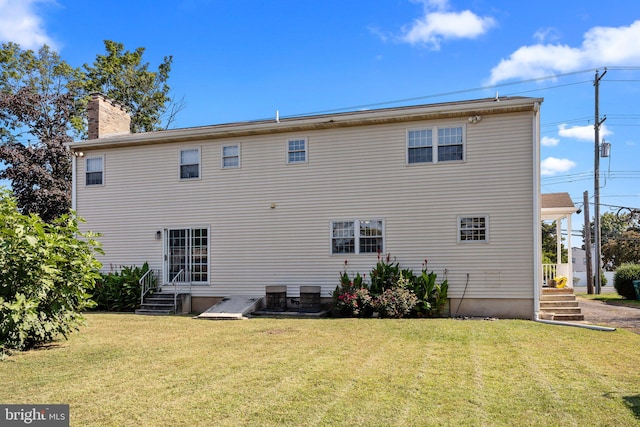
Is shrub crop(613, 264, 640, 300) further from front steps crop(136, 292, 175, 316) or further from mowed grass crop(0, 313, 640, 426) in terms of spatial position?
front steps crop(136, 292, 175, 316)

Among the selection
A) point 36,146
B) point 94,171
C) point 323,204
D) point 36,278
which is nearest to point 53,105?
point 36,146

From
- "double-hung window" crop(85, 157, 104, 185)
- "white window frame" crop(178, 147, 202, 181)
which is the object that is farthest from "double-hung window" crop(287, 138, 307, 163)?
"double-hung window" crop(85, 157, 104, 185)

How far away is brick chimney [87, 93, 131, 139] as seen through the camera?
53.4 ft

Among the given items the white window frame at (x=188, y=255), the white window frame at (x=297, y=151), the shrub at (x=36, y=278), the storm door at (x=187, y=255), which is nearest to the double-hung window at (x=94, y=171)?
the white window frame at (x=188, y=255)

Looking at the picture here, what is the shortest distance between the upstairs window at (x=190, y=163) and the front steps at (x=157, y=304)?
3.80 meters

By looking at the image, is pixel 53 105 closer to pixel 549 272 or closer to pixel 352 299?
pixel 352 299

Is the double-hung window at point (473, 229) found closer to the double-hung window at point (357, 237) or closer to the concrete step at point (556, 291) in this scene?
the double-hung window at point (357, 237)

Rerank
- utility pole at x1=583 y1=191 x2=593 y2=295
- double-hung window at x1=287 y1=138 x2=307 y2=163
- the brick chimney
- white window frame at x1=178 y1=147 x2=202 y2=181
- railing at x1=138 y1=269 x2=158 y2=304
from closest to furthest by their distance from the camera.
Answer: double-hung window at x1=287 y1=138 x2=307 y2=163 < railing at x1=138 y1=269 x2=158 y2=304 < white window frame at x1=178 y1=147 x2=202 y2=181 < the brick chimney < utility pole at x1=583 y1=191 x2=593 y2=295

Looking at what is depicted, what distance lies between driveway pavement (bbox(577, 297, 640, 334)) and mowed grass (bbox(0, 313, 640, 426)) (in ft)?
5.94

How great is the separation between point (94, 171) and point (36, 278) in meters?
9.48

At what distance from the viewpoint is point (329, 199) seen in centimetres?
1342

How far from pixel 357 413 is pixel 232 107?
768 inches

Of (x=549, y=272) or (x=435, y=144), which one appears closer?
(x=435, y=144)

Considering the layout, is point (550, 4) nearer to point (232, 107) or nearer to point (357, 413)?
point (357, 413)
